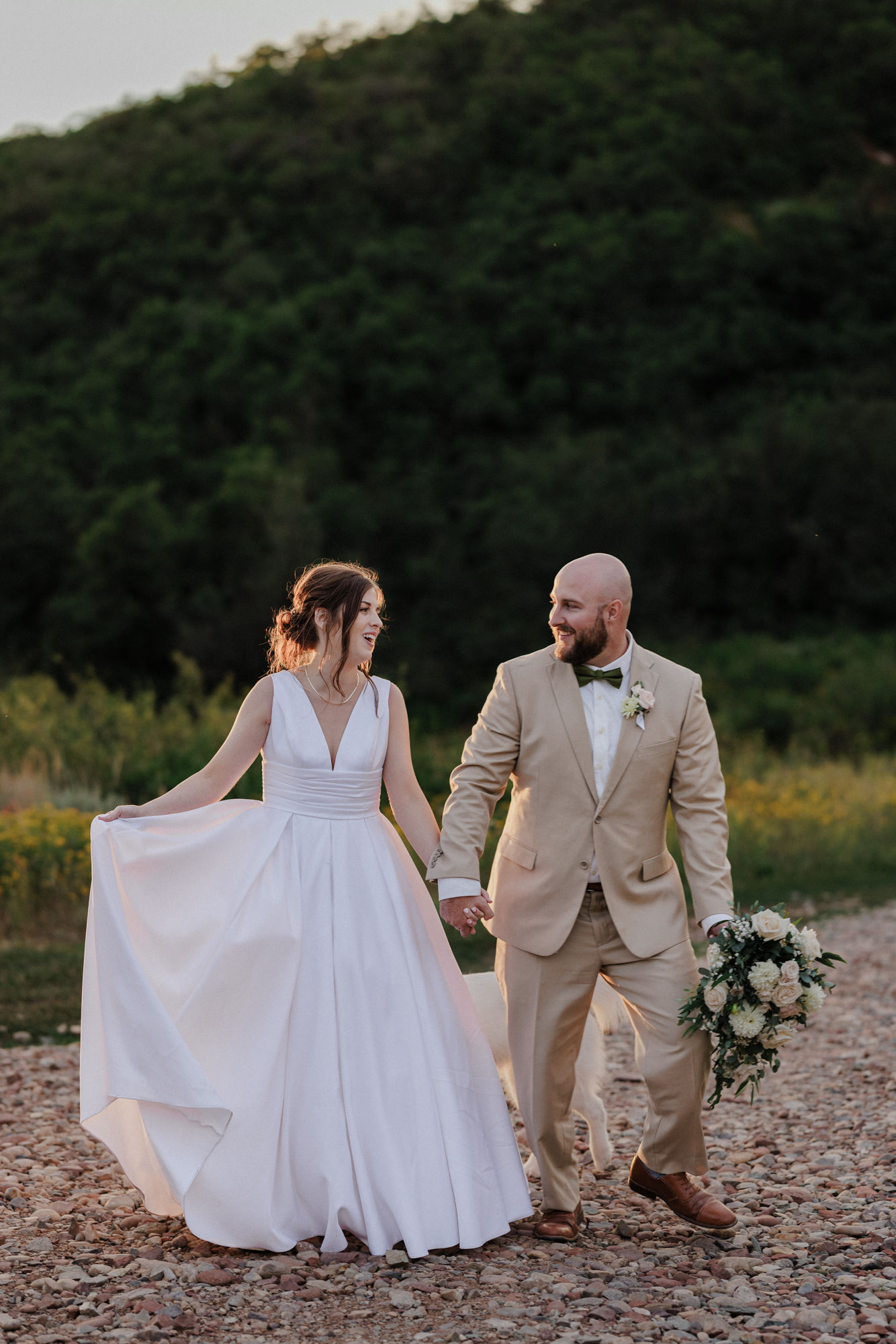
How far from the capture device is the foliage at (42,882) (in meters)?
9.20

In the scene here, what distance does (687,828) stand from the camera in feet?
14.4

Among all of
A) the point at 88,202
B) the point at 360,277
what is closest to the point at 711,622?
the point at 360,277

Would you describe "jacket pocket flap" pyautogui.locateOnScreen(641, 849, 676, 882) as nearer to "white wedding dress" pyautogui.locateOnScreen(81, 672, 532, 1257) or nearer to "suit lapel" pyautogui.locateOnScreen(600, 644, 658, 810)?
"suit lapel" pyautogui.locateOnScreen(600, 644, 658, 810)

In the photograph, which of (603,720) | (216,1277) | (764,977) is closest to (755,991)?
(764,977)

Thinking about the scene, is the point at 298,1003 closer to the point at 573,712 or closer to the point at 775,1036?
the point at 573,712

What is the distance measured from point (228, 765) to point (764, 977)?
1.86 metres

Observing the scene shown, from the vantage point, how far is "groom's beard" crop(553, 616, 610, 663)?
4.37 meters

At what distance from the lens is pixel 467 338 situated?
3906 cm

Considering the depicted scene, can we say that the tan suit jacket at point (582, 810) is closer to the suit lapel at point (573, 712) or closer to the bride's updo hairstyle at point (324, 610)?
the suit lapel at point (573, 712)

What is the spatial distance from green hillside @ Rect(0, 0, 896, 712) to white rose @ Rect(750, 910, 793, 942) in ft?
83.5

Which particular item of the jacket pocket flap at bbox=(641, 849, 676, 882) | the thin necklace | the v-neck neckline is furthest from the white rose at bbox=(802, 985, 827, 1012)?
the thin necklace

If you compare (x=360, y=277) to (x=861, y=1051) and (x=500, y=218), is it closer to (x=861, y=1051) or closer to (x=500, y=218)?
(x=500, y=218)

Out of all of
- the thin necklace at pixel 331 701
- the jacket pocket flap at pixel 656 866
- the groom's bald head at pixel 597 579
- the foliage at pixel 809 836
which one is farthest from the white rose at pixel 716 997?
the foliage at pixel 809 836

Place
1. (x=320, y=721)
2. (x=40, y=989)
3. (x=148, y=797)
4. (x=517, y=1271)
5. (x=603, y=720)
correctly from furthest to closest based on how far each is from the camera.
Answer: (x=148, y=797), (x=40, y=989), (x=320, y=721), (x=603, y=720), (x=517, y=1271)
